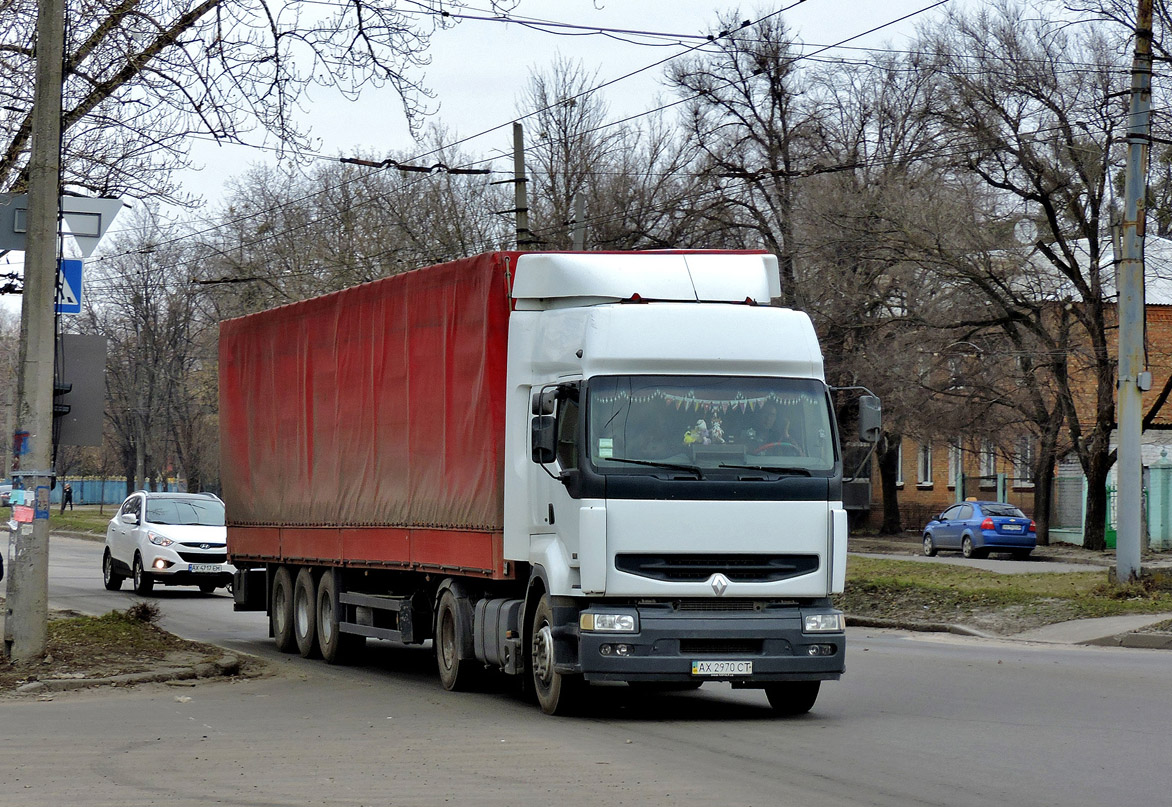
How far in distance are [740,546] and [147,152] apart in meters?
7.95

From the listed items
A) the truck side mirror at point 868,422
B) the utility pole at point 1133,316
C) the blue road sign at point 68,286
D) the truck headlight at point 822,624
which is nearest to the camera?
the truck headlight at point 822,624

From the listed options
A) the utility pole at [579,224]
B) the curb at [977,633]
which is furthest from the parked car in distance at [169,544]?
the curb at [977,633]

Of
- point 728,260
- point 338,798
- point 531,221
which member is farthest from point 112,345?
point 338,798

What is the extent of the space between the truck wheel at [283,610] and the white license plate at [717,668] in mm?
7596

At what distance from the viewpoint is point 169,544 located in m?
25.7

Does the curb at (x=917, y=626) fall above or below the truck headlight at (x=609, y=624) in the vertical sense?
below

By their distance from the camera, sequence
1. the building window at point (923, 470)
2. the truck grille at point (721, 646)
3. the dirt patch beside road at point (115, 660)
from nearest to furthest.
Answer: the truck grille at point (721, 646) → the dirt patch beside road at point (115, 660) → the building window at point (923, 470)

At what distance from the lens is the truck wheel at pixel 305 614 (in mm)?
16406

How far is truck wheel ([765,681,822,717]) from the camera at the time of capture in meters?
11.4

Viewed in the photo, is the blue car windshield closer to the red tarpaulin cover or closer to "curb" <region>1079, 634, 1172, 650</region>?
"curb" <region>1079, 634, 1172, 650</region>

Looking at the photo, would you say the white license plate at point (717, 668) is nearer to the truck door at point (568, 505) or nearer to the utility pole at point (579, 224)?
the truck door at point (568, 505)

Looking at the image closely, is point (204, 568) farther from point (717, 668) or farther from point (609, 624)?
point (717, 668)

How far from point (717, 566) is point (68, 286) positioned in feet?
22.8

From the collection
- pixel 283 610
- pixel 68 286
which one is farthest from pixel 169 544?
pixel 68 286
